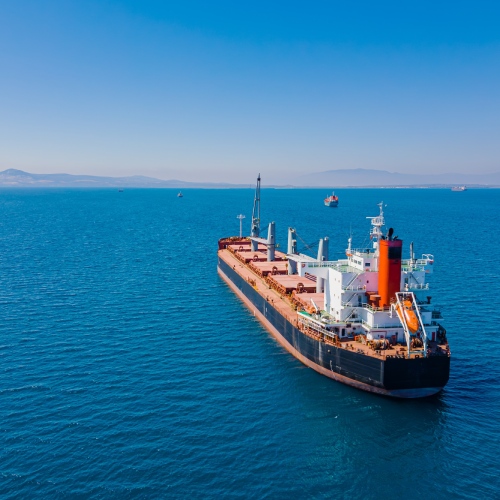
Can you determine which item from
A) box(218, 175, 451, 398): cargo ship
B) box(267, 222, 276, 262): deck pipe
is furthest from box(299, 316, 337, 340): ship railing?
box(267, 222, 276, 262): deck pipe

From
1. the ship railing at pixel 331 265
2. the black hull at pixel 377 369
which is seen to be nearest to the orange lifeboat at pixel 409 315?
the black hull at pixel 377 369

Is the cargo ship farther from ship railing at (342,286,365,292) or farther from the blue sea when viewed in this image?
the blue sea

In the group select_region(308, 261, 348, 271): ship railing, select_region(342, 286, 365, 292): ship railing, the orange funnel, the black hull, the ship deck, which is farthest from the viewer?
select_region(308, 261, 348, 271): ship railing

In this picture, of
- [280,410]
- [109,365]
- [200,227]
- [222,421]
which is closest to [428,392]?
[280,410]

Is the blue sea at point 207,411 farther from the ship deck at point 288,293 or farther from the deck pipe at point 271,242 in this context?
the deck pipe at point 271,242

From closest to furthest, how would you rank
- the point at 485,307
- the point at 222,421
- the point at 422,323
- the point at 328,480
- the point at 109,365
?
the point at 328,480, the point at 222,421, the point at 422,323, the point at 109,365, the point at 485,307

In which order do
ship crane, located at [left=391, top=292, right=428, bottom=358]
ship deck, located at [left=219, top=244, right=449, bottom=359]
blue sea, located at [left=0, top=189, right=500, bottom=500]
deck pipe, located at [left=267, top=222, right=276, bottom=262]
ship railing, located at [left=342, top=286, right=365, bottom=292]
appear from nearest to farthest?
blue sea, located at [left=0, top=189, right=500, bottom=500] < ship crane, located at [left=391, top=292, right=428, bottom=358] < ship deck, located at [left=219, top=244, right=449, bottom=359] < ship railing, located at [left=342, top=286, right=365, bottom=292] < deck pipe, located at [left=267, top=222, right=276, bottom=262]

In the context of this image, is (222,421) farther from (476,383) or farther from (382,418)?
(476,383)
